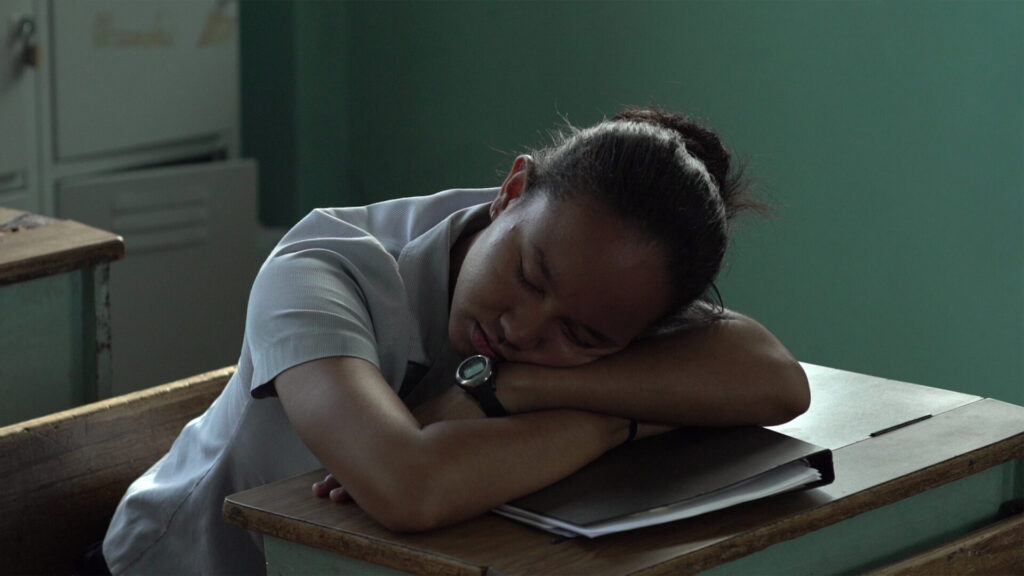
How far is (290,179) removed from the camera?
360cm

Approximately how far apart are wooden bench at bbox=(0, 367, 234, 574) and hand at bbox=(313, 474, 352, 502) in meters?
0.54

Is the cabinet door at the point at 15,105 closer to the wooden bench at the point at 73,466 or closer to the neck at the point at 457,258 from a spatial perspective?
the wooden bench at the point at 73,466

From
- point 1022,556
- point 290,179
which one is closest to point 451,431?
point 1022,556

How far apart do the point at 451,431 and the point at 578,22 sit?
2.20 m

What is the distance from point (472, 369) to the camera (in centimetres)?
113

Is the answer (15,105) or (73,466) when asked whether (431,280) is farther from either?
(15,105)

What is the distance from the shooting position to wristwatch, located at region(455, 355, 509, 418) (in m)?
1.11

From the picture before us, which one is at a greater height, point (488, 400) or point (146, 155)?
point (488, 400)

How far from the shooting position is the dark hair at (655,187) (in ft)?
3.62

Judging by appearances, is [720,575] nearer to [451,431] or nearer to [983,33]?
[451,431]

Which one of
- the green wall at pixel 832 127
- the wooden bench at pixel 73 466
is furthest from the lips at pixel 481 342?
the green wall at pixel 832 127

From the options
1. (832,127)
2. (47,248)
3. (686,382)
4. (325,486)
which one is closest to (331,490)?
(325,486)

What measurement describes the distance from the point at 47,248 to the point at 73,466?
0.52m

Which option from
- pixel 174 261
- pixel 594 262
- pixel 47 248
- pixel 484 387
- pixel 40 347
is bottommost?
pixel 174 261
